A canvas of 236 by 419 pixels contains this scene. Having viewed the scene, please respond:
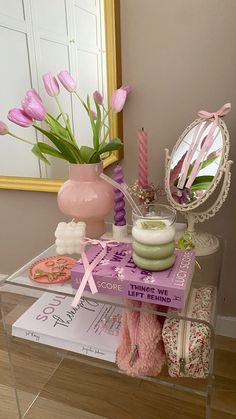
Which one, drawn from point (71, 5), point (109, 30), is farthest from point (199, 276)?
point (71, 5)

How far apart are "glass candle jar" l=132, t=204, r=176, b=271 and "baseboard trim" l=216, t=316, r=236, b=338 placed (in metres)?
0.69

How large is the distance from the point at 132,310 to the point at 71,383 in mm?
586

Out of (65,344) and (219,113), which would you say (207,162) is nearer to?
(219,113)

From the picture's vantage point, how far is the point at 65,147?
97 centimetres

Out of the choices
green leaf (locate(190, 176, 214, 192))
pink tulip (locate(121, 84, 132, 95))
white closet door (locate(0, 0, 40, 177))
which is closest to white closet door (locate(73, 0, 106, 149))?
pink tulip (locate(121, 84, 132, 95))

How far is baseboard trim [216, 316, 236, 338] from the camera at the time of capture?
134cm

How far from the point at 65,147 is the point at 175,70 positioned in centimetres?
46

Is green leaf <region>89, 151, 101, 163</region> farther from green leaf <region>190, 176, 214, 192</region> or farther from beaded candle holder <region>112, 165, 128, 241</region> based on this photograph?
green leaf <region>190, 176, 214, 192</region>

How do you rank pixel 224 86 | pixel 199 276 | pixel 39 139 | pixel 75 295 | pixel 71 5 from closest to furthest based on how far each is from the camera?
pixel 75 295, pixel 199 276, pixel 224 86, pixel 71 5, pixel 39 139

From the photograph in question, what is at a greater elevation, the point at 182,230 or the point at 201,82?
the point at 201,82

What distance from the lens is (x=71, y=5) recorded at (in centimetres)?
117

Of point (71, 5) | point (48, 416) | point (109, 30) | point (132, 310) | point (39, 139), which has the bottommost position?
point (48, 416)

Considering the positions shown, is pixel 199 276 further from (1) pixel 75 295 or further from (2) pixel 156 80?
(2) pixel 156 80

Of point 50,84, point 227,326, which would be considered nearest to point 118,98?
point 50,84
